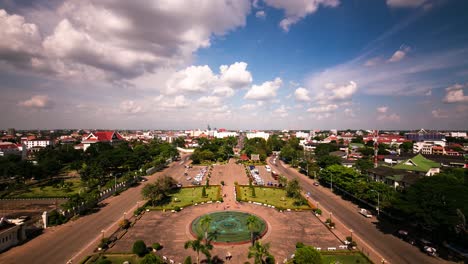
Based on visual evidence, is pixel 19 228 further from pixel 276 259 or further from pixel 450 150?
pixel 450 150

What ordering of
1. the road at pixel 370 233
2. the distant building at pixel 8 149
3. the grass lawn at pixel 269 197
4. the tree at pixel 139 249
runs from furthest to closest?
the distant building at pixel 8 149 → the grass lawn at pixel 269 197 → the road at pixel 370 233 → the tree at pixel 139 249

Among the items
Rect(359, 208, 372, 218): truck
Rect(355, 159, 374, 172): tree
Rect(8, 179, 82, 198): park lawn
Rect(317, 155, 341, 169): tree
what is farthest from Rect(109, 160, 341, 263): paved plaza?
Rect(355, 159, 374, 172): tree

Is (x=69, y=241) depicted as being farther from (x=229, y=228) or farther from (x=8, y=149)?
(x=8, y=149)

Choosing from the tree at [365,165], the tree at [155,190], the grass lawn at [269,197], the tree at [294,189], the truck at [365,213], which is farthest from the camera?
the tree at [365,165]

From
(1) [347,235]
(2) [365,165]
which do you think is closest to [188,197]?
(1) [347,235]

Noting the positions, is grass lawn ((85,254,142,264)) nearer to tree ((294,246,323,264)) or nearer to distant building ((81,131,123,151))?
tree ((294,246,323,264))

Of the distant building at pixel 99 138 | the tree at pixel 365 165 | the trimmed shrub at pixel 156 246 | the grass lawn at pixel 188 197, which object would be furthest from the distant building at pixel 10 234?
the distant building at pixel 99 138

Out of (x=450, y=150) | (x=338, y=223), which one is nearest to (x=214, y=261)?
(x=338, y=223)

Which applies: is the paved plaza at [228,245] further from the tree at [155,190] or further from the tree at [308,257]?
the tree at [308,257]
